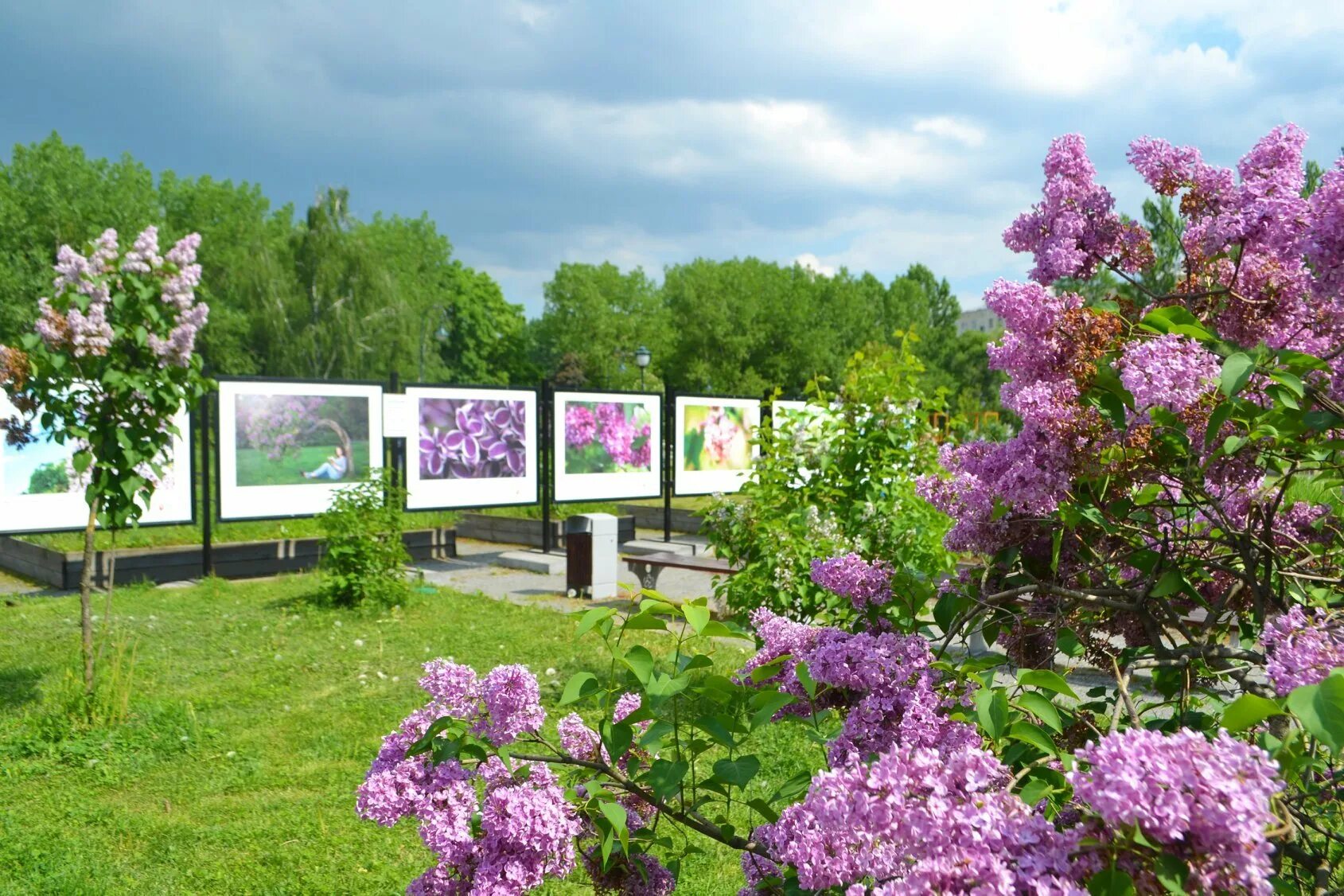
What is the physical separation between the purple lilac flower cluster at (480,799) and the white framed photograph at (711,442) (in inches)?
503

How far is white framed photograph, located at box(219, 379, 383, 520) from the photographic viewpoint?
10875mm

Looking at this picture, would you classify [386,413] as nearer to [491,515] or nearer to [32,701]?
[491,515]

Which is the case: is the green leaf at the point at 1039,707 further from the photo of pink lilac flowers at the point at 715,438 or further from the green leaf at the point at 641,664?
the photo of pink lilac flowers at the point at 715,438

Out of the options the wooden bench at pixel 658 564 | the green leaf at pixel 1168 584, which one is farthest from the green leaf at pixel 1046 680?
the wooden bench at pixel 658 564

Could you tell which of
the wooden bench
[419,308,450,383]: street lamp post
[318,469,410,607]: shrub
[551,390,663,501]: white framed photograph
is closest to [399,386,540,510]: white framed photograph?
[551,390,663,501]: white framed photograph

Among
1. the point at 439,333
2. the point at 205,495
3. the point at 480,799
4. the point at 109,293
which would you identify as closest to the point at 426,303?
the point at 439,333

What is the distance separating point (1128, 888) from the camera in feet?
3.24

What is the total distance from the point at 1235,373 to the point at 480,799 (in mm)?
1568

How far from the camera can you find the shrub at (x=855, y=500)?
5.71m

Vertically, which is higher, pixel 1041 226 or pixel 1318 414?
pixel 1041 226

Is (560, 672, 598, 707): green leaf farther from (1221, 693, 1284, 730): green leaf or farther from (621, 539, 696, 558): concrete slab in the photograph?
(621, 539, 696, 558): concrete slab

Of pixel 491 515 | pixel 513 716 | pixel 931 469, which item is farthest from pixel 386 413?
pixel 513 716

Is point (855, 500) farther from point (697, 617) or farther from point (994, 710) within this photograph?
point (994, 710)

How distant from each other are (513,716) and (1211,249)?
1621 millimetres
